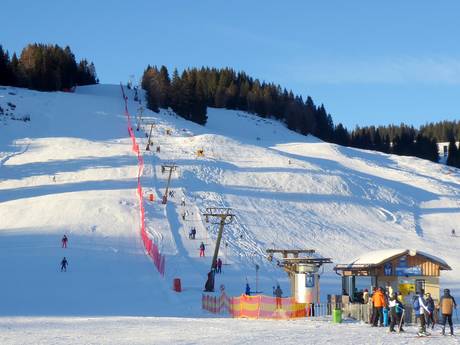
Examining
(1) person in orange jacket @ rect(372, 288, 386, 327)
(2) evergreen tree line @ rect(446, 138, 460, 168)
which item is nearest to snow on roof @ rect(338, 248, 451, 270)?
(1) person in orange jacket @ rect(372, 288, 386, 327)

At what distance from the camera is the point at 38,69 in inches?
3780

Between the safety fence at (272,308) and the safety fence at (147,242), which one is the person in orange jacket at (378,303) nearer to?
the safety fence at (272,308)

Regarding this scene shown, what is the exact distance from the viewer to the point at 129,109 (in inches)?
3425

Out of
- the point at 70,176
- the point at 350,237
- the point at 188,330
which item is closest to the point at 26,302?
the point at 188,330

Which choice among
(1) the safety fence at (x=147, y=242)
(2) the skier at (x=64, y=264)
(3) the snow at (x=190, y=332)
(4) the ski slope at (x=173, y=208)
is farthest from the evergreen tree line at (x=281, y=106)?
(3) the snow at (x=190, y=332)

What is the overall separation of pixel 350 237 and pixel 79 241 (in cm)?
1552

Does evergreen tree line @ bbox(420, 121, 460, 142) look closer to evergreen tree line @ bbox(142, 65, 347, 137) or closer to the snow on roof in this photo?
evergreen tree line @ bbox(142, 65, 347, 137)

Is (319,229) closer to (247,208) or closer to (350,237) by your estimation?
(350,237)

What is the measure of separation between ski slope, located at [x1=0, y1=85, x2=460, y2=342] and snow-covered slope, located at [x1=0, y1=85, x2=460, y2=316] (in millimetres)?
108

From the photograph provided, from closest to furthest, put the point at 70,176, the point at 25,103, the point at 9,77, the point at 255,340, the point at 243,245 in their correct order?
1. the point at 255,340
2. the point at 243,245
3. the point at 70,176
4. the point at 25,103
5. the point at 9,77

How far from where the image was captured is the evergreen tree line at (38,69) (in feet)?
312

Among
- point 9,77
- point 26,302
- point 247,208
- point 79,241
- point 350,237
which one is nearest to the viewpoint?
point 26,302

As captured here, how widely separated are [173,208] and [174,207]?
287 millimetres

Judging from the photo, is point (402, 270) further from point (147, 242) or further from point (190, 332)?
point (147, 242)
